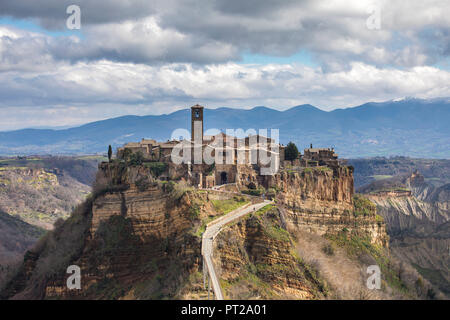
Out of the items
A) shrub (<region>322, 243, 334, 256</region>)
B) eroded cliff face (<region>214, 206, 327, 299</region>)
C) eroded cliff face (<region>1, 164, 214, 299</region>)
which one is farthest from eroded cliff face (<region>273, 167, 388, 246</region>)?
eroded cliff face (<region>1, 164, 214, 299</region>)

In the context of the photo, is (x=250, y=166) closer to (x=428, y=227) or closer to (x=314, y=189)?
(x=314, y=189)

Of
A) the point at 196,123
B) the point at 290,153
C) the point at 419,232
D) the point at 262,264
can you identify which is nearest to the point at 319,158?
the point at 290,153

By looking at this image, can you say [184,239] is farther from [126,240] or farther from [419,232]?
[419,232]

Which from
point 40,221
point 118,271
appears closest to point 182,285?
point 118,271

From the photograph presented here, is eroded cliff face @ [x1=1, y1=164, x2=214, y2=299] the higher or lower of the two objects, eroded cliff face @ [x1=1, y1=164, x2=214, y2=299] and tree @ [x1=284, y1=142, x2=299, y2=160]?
the lower

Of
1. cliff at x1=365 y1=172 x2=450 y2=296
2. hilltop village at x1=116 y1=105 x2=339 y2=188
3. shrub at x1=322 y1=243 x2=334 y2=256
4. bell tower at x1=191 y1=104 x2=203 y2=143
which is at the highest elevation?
bell tower at x1=191 y1=104 x2=203 y2=143

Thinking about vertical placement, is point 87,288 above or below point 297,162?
below

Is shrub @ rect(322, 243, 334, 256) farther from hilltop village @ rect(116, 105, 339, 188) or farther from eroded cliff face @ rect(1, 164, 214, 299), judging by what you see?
eroded cliff face @ rect(1, 164, 214, 299)
